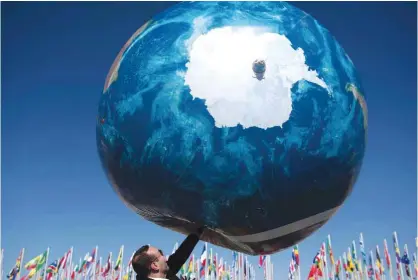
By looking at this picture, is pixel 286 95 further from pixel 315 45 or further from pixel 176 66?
pixel 176 66

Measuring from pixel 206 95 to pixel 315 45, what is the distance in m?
1.33

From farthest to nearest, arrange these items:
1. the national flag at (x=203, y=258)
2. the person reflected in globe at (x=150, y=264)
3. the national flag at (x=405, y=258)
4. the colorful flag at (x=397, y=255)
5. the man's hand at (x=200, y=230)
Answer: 1. the colorful flag at (x=397, y=255)
2. the national flag at (x=405, y=258)
3. the national flag at (x=203, y=258)
4. the man's hand at (x=200, y=230)
5. the person reflected in globe at (x=150, y=264)

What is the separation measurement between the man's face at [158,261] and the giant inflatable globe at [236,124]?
1.60 ft

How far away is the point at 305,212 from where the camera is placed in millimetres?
4211

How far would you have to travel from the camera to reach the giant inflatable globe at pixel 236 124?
3.92 meters

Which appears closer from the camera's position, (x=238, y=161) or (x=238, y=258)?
(x=238, y=161)

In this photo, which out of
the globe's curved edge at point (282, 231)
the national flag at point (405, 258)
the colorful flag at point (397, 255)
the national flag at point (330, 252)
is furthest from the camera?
the national flag at point (330, 252)

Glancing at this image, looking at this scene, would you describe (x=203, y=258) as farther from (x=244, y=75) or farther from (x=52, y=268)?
(x=244, y=75)

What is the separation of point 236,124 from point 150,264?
1.51m

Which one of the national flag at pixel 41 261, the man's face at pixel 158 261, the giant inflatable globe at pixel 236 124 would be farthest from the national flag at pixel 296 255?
the man's face at pixel 158 261

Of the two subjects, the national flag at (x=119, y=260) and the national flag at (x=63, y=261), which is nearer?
the national flag at (x=63, y=261)

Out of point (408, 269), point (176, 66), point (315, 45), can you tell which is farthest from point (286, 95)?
point (408, 269)

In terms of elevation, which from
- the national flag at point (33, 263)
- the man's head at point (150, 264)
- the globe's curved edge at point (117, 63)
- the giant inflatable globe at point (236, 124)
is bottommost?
the man's head at point (150, 264)

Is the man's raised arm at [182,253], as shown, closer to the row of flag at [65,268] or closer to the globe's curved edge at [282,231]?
the globe's curved edge at [282,231]
